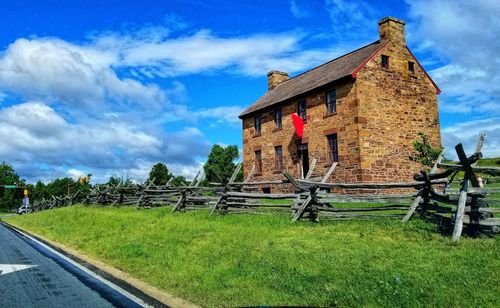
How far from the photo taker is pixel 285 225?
10.9 meters

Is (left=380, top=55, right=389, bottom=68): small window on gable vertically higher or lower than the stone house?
higher

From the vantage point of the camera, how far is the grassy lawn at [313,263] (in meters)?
5.26

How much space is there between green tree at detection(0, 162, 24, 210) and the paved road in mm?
95525

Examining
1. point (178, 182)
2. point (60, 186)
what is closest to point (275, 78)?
point (178, 182)

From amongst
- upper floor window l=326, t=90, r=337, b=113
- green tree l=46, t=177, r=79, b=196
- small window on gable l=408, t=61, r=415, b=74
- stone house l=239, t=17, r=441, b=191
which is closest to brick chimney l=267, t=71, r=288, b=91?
stone house l=239, t=17, r=441, b=191

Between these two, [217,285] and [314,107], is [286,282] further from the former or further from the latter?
[314,107]

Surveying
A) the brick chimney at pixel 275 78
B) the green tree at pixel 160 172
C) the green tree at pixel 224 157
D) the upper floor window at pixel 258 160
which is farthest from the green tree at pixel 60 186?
the upper floor window at pixel 258 160

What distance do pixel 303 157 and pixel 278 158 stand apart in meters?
2.18

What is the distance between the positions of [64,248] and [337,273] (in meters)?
8.33

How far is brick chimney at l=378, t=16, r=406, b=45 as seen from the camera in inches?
864

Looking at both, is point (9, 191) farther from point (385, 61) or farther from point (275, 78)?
point (385, 61)

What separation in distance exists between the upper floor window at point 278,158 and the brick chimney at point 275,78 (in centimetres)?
706

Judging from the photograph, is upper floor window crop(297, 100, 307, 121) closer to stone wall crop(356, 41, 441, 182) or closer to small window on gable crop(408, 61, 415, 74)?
stone wall crop(356, 41, 441, 182)

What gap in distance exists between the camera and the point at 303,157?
23.7 m
